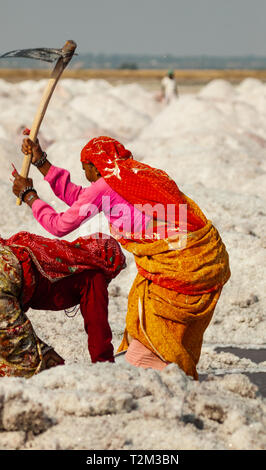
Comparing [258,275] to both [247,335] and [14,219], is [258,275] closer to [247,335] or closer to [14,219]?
[247,335]

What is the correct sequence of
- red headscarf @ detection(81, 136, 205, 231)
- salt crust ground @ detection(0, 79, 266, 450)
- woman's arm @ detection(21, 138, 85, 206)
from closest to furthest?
salt crust ground @ detection(0, 79, 266, 450), red headscarf @ detection(81, 136, 205, 231), woman's arm @ detection(21, 138, 85, 206)

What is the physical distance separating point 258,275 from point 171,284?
222 cm

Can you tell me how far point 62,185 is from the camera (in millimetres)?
2902

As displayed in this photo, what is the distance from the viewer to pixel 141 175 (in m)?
2.72

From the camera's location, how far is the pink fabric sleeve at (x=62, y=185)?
9.52ft

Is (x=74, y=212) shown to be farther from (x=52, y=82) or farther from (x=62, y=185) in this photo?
(x=52, y=82)

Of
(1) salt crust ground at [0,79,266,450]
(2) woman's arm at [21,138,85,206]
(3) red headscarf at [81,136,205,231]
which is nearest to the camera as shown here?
(1) salt crust ground at [0,79,266,450]

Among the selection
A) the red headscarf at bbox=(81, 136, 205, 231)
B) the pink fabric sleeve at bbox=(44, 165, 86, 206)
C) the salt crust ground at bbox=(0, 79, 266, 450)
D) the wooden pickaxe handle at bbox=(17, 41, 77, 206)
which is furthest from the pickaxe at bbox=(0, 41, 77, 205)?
the salt crust ground at bbox=(0, 79, 266, 450)

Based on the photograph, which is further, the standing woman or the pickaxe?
the pickaxe

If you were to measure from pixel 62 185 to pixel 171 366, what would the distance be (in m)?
0.77

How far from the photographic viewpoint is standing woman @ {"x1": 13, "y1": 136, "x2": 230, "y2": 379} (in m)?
2.71

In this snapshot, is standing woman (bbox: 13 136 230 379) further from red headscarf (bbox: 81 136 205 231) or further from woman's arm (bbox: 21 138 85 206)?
woman's arm (bbox: 21 138 85 206)

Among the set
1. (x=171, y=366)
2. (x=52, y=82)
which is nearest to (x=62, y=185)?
(x=52, y=82)

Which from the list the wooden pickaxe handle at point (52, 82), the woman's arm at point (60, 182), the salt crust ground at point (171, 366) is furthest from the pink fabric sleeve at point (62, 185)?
the salt crust ground at point (171, 366)
